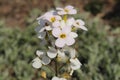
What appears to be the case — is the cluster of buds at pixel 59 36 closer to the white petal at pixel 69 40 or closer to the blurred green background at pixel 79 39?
the white petal at pixel 69 40

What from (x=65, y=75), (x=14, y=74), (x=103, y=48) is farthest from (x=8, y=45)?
(x=65, y=75)

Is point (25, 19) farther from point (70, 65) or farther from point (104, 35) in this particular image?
point (70, 65)

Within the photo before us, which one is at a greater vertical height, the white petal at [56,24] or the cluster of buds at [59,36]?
the white petal at [56,24]

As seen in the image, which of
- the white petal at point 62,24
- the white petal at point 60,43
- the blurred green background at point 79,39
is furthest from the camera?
the blurred green background at point 79,39

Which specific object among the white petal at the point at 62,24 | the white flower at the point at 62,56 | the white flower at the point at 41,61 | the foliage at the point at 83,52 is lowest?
the foliage at the point at 83,52

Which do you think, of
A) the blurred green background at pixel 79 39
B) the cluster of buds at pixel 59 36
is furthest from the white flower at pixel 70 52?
the blurred green background at pixel 79 39

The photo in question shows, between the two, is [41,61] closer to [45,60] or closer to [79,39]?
[45,60]
